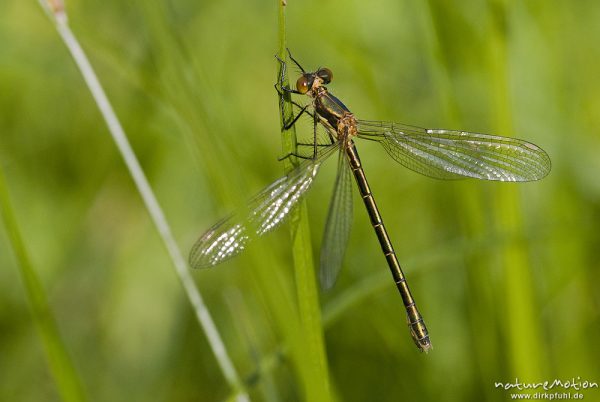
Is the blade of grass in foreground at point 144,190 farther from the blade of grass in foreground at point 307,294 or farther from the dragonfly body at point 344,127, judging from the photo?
the dragonfly body at point 344,127

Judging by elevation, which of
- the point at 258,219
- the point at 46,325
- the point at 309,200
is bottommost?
the point at 46,325

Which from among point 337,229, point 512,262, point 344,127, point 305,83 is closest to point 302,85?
point 305,83

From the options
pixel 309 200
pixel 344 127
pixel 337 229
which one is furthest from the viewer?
pixel 309 200

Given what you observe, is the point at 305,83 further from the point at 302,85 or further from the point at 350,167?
the point at 350,167

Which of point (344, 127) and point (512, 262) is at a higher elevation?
point (344, 127)

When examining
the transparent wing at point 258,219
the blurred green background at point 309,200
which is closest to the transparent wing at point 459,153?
the blurred green background at point 309,200

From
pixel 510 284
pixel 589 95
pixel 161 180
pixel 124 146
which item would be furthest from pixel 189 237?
pixel 589 95

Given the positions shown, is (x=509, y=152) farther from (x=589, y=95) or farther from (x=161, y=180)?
(x=161, y=180)

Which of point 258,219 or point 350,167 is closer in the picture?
point 258,219
